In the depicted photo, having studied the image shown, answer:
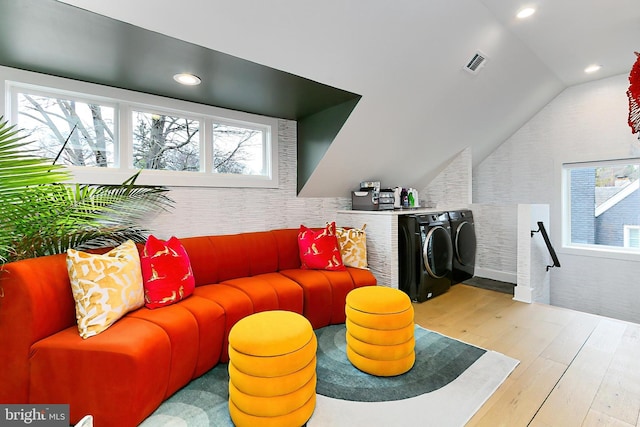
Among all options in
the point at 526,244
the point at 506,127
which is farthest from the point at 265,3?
the point at 506,127

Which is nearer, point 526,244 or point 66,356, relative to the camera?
point 66,356

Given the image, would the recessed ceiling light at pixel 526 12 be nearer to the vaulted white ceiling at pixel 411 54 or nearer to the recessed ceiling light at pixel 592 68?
the vaulted white ceiling at pixel 411 54

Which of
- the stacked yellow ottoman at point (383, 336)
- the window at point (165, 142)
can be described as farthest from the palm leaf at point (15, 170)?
the stacked yellow ottoman at point (383, 336)

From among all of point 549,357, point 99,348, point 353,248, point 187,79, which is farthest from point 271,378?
point 187,79

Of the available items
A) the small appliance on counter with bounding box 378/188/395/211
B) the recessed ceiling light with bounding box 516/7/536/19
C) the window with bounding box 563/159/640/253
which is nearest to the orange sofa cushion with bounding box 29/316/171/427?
the small appliance on counter with bounding box 378/188/395/211

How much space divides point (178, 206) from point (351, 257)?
1708 mm

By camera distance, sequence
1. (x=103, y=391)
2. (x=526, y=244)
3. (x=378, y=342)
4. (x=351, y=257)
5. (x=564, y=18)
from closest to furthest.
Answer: (x=103, y=391) → (x=378, y=342) → (x=564, y=18) → (x=351, y=257) → (x=526, y=244)

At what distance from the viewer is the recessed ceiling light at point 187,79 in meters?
2.22

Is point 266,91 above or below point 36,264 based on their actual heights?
above

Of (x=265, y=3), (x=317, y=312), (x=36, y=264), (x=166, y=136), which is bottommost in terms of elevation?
(x=317, y=312)

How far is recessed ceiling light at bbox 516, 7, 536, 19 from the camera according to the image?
7.79 ft

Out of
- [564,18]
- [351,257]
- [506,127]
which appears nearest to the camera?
[564,18]

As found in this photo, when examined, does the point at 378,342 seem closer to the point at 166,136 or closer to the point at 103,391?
the point at 103,391

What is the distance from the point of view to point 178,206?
106 inches
